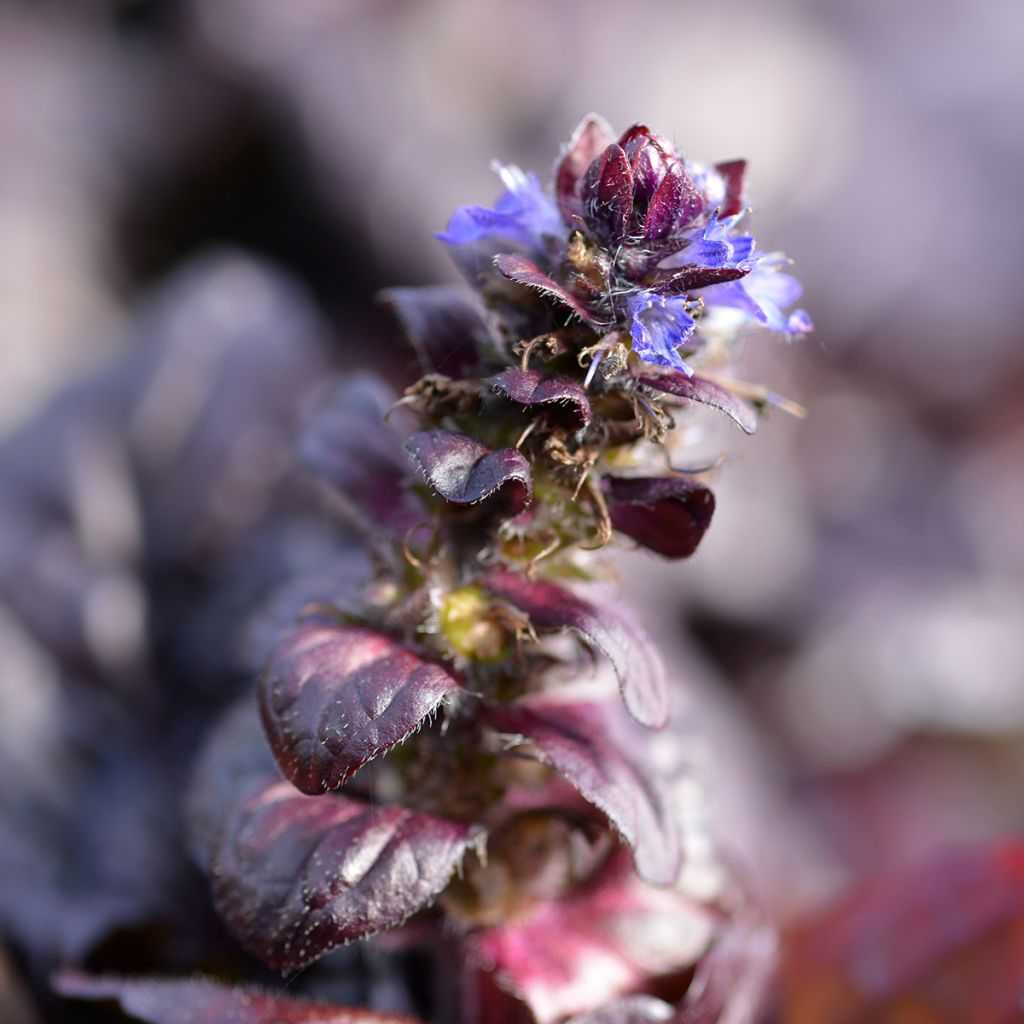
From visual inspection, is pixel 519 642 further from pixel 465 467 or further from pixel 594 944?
pixel 594 944

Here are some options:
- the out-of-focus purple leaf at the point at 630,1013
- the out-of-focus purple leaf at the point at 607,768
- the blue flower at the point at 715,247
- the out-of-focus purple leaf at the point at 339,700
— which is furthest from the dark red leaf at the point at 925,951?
the blue flower at the point at 715,247

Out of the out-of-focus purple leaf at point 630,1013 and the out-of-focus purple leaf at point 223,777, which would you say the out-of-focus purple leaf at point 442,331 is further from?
the out-of-focus purple leaf at point 630,1013

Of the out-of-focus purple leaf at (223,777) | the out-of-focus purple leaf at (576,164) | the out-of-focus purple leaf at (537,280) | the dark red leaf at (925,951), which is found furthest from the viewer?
the dark red leaf at (925,951)

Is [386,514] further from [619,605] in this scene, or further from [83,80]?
[83,80]

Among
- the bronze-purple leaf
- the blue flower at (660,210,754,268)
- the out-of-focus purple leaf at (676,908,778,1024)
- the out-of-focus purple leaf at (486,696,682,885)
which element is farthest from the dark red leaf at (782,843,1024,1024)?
the blue flower at (660,210,754,268)

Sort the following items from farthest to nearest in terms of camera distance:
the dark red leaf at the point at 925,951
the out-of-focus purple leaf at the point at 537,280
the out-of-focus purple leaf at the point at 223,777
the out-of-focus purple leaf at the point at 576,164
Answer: the dark red leaf at the point at 925,951, the out-of-focus purple leaf at the point at 223,777, the out-of-focus purple leaf at the point at 576,164, the out-of-focus purple leaf at the point at 537,280

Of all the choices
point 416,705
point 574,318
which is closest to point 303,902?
point 416,705

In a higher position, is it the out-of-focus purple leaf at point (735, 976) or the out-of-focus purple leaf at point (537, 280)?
the out-of-focus purple leaf at point (537, 280)
